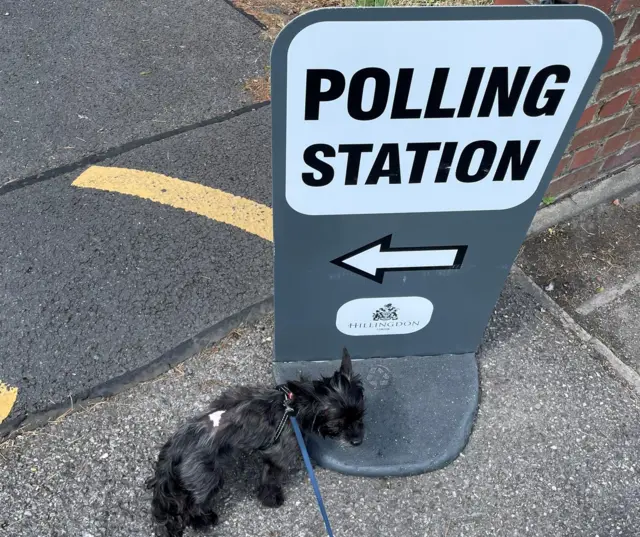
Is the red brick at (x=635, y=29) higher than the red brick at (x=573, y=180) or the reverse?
higher

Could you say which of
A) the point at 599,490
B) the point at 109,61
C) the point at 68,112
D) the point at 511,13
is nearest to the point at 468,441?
the point at 599,490

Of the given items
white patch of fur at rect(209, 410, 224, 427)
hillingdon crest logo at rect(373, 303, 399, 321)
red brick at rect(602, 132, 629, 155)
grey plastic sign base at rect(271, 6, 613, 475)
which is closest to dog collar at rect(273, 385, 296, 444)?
white patch of fur at rect(209, 410, 224, 427)

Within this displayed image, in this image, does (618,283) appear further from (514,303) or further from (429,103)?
(429,103)

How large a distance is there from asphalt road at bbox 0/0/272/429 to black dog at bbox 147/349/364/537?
78 centimetres

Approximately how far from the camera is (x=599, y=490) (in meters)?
2.57

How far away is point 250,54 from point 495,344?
3390 millimetres

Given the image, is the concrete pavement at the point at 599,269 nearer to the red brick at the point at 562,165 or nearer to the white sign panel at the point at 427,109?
the red brick at the point at 562,165

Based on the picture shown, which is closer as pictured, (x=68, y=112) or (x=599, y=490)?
(x=599, y=490)

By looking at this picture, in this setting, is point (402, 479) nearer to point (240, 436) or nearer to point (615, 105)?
point (240, 436)

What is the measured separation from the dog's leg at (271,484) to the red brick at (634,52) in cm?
289

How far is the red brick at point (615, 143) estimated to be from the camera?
367 centimetres

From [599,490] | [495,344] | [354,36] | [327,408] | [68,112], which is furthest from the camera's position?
[68,112]

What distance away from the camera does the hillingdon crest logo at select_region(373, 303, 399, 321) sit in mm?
2588

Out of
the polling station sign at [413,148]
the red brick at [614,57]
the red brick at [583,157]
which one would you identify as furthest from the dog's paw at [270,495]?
the red brick at [614,57]
